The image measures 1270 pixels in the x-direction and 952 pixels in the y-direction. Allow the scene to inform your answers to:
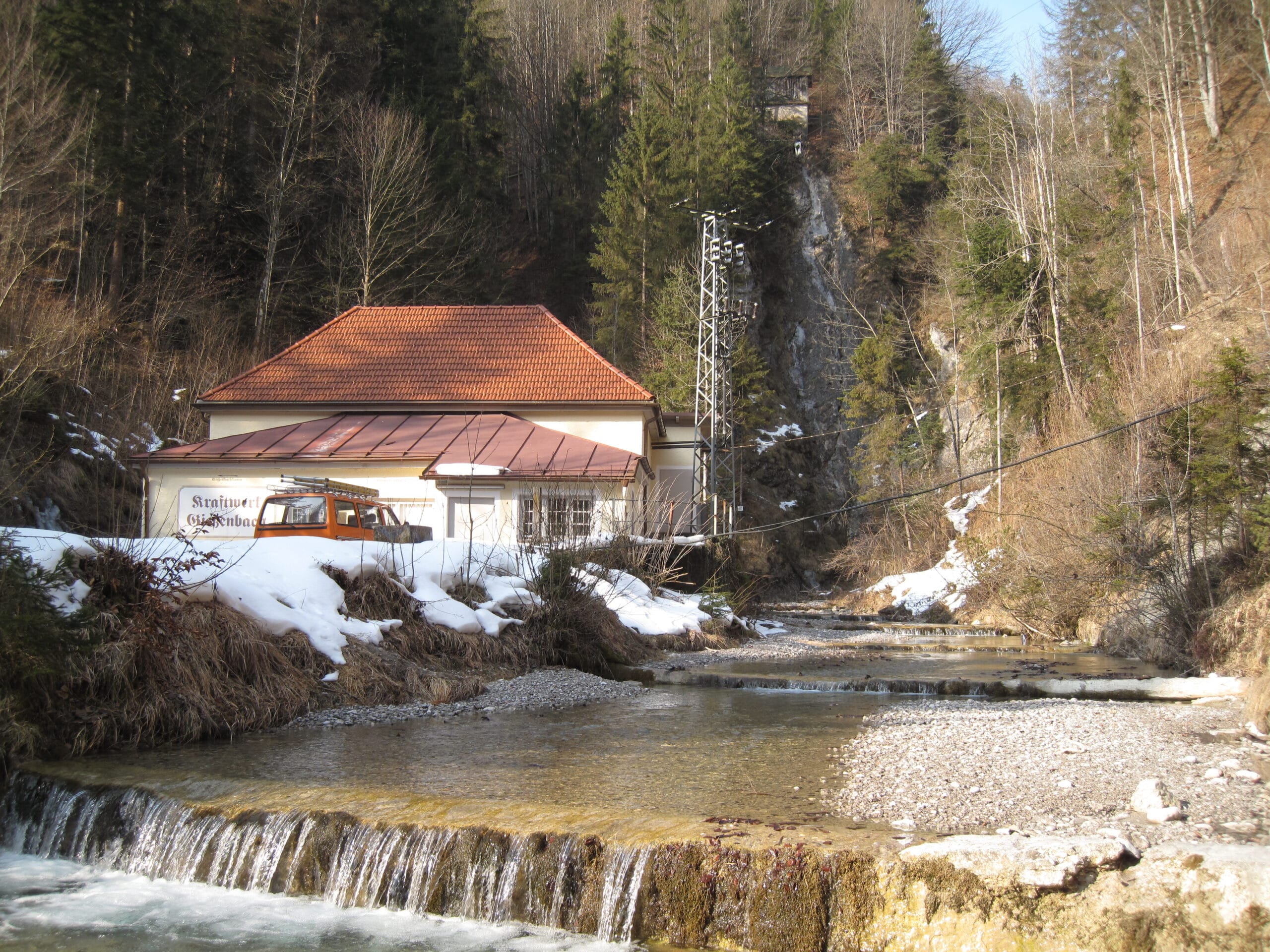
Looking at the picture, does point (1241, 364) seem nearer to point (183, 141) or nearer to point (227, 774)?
point (227, 774)

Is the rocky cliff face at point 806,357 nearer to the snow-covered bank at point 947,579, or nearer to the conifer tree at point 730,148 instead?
the conifer tree at point 730,148

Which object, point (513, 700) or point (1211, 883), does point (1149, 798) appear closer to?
point (1211, 883)

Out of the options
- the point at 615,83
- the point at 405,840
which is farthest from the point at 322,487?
the point at 615,83

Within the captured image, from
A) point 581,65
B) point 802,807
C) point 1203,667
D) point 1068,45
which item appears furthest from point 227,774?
point 581,65

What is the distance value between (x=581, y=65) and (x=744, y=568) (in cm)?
3805

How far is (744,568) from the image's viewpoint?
1021 inches

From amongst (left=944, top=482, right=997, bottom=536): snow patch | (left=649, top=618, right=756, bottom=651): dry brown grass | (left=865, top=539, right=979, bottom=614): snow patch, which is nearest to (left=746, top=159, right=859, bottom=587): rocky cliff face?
(left=944, top=482, right=997, bottom=536): snow patch

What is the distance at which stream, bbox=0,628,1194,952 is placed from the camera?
4.88 m

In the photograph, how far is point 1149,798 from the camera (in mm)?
5445

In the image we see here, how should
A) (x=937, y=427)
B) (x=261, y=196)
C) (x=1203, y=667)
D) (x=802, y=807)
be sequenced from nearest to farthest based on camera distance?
(x=802, y=807) → (x=1203, y=667) → (x=261, y=196) → (x=937, y=427)

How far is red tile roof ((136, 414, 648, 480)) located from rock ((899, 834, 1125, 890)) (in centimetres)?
1624

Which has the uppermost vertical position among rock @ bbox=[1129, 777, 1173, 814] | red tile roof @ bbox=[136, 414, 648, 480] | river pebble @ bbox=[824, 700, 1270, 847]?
red tile roof @ bbox=[136, 414, 648, 480]

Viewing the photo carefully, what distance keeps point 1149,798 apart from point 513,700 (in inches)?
266

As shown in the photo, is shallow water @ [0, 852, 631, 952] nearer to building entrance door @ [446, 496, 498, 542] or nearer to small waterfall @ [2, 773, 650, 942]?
small waterfall @ [2, 773, 650, 942]
